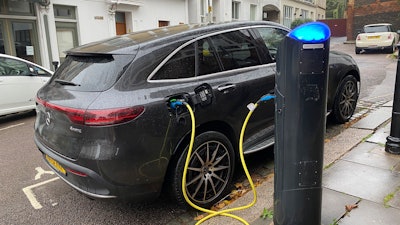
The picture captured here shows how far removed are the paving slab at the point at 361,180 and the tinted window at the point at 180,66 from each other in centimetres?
178

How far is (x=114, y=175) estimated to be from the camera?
9.04 ft

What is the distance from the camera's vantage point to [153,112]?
285 cm

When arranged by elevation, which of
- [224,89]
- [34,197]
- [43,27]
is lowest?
[34,197]

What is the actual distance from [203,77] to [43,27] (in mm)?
11363

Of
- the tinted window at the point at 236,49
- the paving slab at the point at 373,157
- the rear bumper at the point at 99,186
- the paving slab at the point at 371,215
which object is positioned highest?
the tinted window at the point at 236,49

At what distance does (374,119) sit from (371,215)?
126 inches

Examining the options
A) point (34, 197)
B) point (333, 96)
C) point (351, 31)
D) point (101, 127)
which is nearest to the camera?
point (101, 127)

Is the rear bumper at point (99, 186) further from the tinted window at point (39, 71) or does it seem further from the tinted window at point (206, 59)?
the tinted window at point (39, 71)

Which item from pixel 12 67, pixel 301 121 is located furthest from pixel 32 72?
pixel 301 121

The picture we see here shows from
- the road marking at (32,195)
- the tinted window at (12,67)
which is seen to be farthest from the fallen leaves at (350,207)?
the tinted window at (12,67)

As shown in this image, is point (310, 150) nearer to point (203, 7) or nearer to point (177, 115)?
point (177, 115)

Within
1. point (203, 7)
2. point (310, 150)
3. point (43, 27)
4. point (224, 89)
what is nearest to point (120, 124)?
point (224, 89)

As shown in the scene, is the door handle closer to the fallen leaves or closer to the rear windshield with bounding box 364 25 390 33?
the fallen leaves

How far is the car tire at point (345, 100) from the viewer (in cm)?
518
